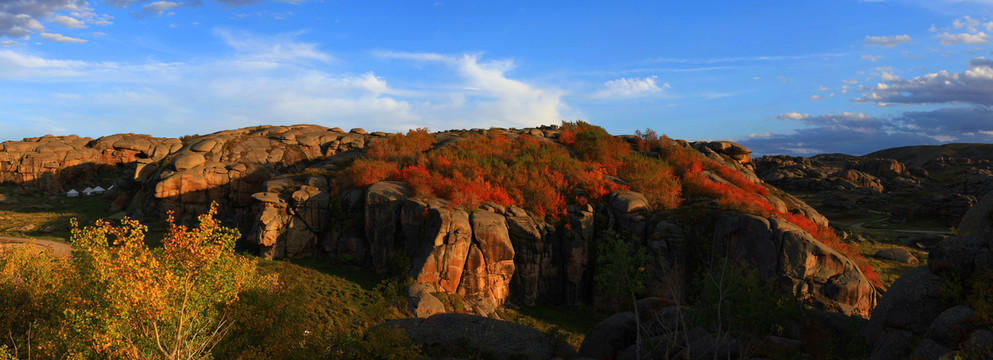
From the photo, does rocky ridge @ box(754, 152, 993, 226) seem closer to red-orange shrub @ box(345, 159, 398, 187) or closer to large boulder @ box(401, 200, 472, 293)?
large boulder @ box(401, 200, 472, 293)

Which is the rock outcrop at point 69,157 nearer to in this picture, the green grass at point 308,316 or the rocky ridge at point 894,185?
the green grass at point 308,316

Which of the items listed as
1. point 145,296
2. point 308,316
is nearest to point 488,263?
point 308,316

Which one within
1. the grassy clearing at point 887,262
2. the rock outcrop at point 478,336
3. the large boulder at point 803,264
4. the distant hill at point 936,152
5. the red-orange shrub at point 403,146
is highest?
the distant hill at point 936,152

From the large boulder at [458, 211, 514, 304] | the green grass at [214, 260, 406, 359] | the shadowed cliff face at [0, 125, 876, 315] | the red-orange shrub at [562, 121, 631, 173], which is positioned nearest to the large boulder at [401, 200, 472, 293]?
the shadowed cliff face at [0, 125, 876, 315]

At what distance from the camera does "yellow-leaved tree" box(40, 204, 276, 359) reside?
41.8 ft

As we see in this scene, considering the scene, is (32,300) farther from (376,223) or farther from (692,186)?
(692,186)

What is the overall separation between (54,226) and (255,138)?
56.8 ft

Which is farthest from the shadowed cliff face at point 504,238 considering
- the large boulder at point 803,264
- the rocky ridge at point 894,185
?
the rocky ridge at point 894,185

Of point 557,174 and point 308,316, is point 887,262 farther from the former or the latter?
point 308,316

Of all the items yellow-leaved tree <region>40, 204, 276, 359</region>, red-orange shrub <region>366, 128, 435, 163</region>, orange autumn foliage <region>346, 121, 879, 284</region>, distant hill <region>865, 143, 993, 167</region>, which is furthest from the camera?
distant hill <region>865, 143, 993, 167</region>

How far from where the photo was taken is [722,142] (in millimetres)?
48312

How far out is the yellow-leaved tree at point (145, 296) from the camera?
41.8ft

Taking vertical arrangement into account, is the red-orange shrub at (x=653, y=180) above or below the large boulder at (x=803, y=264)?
above

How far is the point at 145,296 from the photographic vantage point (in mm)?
12625
